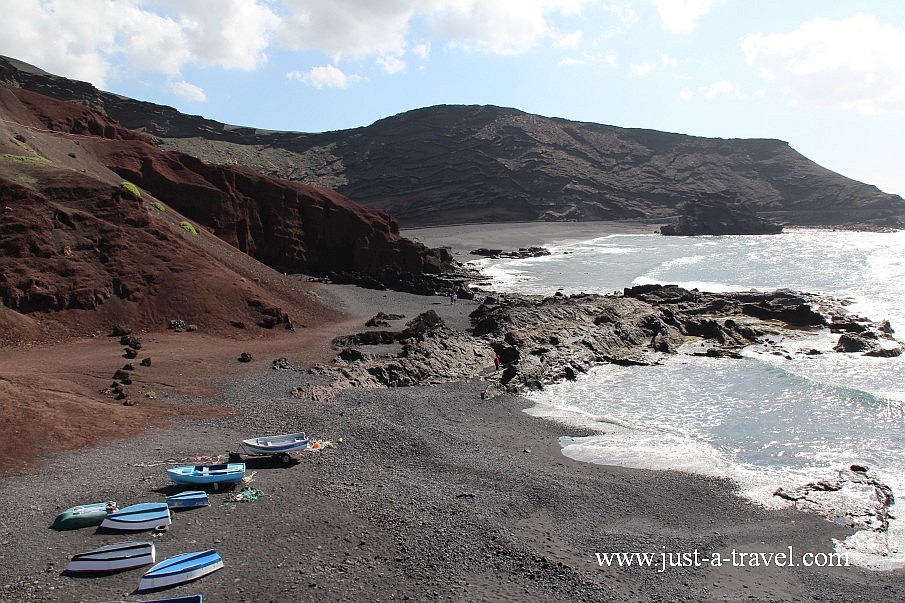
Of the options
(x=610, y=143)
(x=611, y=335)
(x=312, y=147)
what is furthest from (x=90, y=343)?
(x=610, y=143)

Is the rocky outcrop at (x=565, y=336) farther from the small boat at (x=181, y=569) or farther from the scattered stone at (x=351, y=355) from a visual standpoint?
the small boat at (x=181, y=569)

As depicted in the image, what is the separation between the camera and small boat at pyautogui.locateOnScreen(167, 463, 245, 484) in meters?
12.8

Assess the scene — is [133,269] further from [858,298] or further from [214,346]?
[858,298]

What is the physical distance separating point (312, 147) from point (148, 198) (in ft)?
336

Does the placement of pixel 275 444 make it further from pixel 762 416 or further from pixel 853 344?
pixel 853 344

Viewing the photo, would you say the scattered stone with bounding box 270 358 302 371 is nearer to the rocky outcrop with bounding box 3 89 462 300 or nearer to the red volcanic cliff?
the rocky outcrop with bounding box 3 89 462 300

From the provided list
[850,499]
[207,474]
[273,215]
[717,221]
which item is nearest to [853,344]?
[850,499]

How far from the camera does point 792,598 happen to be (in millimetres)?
11133

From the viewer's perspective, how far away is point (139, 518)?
11203mm

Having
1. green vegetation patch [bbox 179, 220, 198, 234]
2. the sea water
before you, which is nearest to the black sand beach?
the sea water

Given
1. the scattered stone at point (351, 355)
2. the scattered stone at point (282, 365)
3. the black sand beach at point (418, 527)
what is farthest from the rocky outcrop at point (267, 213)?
the black sand beach at point (418, 527)

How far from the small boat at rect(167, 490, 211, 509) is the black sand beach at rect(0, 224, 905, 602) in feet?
0.62

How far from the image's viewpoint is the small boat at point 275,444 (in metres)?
14.7

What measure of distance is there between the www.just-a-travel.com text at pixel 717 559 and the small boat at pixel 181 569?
6.80 metres
